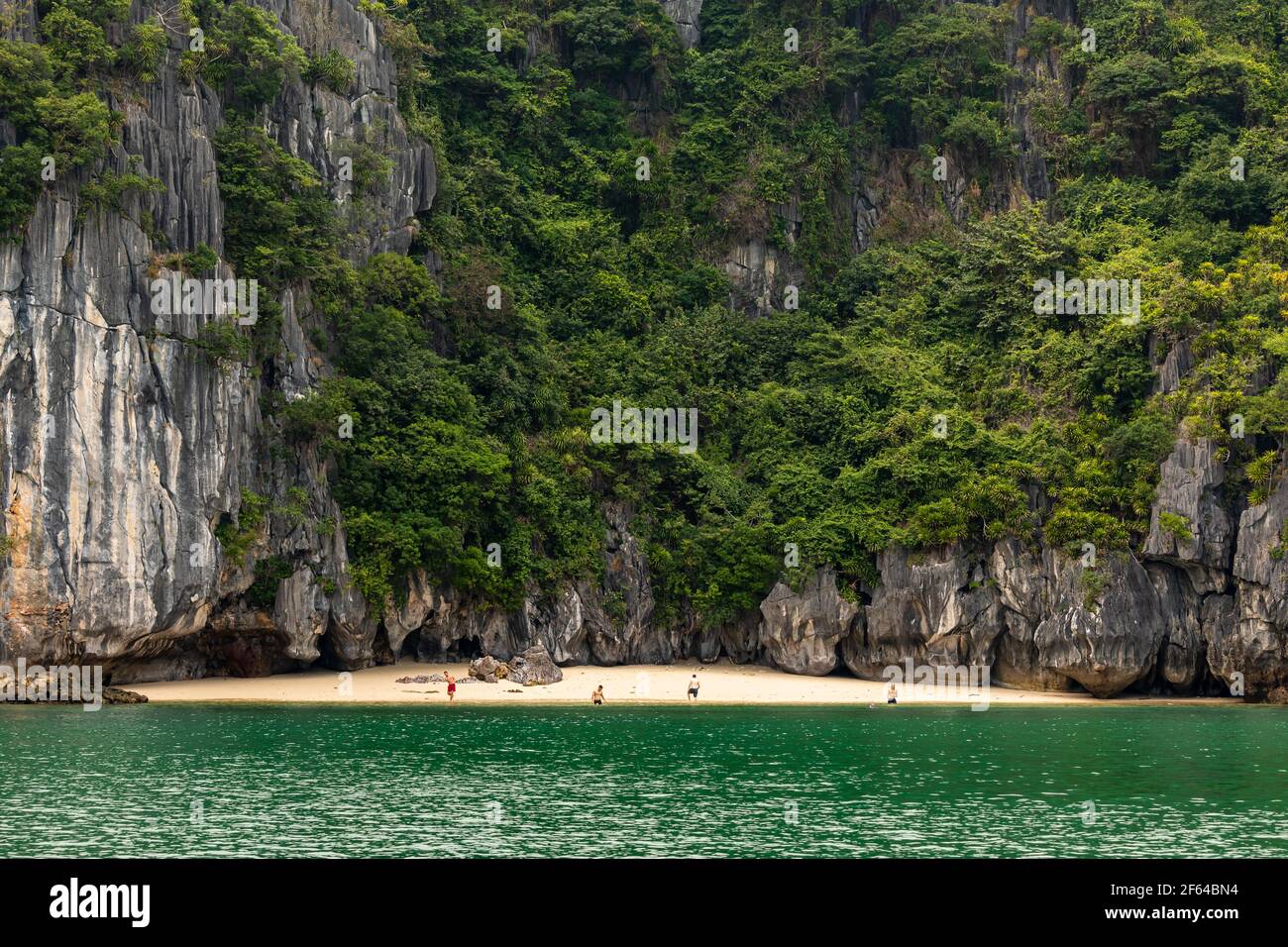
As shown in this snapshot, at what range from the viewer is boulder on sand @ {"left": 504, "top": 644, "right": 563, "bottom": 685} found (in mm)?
41125

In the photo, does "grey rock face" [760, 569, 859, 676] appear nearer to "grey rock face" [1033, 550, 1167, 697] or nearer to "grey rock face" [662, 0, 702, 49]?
"grey rock face" [1033, 550, 1167, 697]

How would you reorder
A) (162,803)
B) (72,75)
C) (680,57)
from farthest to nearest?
(680,57), (72,75), (162,803)

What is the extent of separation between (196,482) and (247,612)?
437cm

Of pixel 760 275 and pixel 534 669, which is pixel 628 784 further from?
pixel 760 275

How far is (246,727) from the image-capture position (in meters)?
32.0

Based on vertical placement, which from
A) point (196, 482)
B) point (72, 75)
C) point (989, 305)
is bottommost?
point (196, 482)

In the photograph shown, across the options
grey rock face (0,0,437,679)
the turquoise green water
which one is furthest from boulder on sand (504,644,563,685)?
grey rock face (0,0,437,679)

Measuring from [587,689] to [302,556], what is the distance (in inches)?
356

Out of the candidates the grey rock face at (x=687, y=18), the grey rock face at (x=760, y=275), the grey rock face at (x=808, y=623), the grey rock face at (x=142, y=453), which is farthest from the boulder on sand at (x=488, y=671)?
the grey rock face at (x=687, y=18)

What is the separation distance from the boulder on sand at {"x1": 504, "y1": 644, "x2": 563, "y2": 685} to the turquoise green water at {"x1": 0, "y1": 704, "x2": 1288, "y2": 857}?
13.0 ft

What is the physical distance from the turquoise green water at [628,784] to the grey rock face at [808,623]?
6.68 meters

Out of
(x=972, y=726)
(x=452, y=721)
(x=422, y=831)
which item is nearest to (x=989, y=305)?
(x=972, y=726)

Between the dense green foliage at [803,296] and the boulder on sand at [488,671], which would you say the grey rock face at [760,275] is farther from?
the boulder on sand at [488,671]

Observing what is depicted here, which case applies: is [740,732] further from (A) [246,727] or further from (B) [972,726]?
(A) [246,727]
